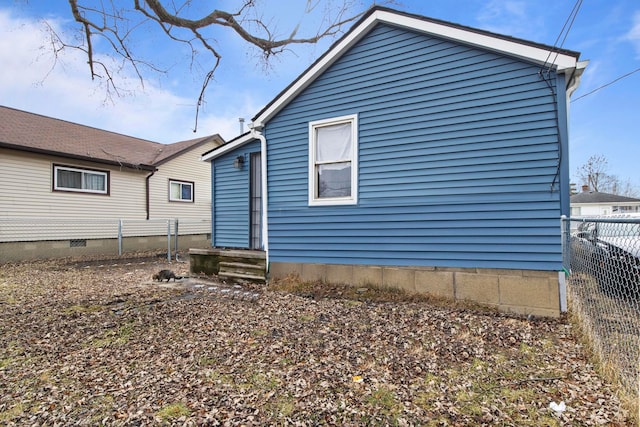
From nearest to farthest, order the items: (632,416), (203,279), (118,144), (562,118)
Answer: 1. (632,416)
2. (562,118)
3. (203,279)
4. (118,144)

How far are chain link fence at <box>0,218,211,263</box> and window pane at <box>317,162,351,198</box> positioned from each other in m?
6.83

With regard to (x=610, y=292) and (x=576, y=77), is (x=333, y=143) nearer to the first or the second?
(x=576, y=77)

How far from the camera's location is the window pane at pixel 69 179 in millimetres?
10809

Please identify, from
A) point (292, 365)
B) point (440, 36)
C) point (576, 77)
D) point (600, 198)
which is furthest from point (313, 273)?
point (600, 198)

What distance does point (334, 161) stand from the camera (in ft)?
19.1

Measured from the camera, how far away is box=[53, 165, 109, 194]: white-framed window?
423 inches

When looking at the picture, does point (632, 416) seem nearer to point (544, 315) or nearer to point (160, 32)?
point (544, 315)

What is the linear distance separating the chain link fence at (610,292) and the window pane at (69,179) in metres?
13.6

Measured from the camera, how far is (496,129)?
4.57 metres

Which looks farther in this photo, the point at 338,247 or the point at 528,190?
the point at 338,247

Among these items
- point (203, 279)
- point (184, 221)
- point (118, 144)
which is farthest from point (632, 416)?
point (118, 144)

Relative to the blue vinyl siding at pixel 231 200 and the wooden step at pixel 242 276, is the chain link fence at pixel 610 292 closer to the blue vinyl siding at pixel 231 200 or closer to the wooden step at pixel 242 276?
the wooden step at pixel 242 276

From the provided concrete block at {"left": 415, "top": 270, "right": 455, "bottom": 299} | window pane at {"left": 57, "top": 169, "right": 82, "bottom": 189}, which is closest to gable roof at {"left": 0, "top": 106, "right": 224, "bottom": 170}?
window pane at {"left": 57, "top": 169, "right": 82, "bottom": 189}

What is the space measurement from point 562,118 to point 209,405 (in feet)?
16.7
